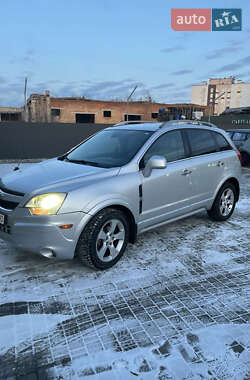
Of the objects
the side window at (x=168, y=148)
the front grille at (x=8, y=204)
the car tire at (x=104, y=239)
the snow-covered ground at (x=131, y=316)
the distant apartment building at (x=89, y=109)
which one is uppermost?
the distant apartment building at (x=89, y=109)

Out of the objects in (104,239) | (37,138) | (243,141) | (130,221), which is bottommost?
(104,239)

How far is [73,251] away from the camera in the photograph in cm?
303

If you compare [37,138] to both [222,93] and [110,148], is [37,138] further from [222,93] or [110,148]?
[222,93]

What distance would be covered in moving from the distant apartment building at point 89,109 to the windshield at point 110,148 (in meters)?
32.6

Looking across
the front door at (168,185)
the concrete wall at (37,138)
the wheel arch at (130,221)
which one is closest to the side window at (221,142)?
the front door at (168,185)

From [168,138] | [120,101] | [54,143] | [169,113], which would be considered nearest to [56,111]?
[120,101]

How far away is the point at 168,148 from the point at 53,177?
5.59ft

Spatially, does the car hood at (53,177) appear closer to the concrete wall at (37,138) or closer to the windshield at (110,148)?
the windshield at (110,148)

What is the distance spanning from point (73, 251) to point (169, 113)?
130ft

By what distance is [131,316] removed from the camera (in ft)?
8.40

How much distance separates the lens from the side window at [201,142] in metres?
4.42

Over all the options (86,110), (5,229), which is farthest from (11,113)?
(5,229)

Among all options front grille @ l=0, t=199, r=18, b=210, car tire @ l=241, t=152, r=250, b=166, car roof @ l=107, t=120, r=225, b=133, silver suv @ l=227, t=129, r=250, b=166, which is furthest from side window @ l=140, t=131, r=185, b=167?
car tire @ l=241, t=152, r=250, b=166

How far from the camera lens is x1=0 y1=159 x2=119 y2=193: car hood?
3.05 m
